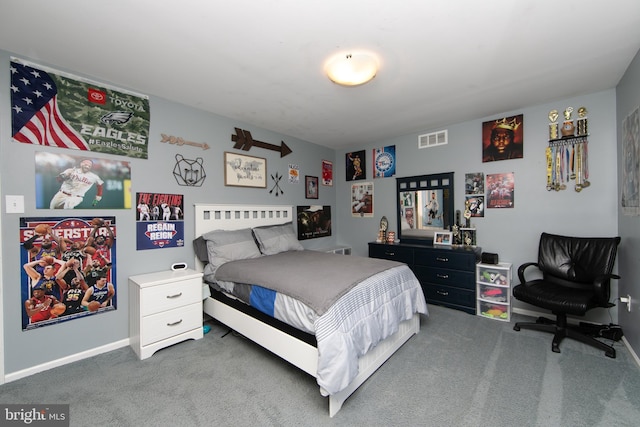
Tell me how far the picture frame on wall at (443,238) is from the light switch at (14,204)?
14.1 ft

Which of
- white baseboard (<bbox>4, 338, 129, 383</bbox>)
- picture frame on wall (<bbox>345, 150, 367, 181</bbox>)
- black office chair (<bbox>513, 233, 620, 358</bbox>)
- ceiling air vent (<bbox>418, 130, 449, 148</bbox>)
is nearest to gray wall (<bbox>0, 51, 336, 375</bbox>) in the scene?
white baseboard (<bbox>4, 338, 129, 383</bbox>)

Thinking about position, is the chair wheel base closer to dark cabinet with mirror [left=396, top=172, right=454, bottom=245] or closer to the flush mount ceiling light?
dark cabinet with mirror [left=396, top=172, right=454, bottom=245]

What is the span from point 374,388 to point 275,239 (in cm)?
203

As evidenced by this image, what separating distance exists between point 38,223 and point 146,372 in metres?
1.46

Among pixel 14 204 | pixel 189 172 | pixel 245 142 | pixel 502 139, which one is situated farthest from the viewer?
pixel 245 142

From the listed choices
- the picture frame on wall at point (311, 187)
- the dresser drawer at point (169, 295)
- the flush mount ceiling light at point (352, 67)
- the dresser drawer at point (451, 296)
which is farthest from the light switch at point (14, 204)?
the dresser drawer at point (451, 296)

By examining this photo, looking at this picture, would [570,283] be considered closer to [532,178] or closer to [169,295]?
[532,178]

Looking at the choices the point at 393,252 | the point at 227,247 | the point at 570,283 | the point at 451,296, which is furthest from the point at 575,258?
the point at 227,247

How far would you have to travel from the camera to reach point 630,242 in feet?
7.57

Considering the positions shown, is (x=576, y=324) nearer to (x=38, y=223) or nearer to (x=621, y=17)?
(x=621, y=17)

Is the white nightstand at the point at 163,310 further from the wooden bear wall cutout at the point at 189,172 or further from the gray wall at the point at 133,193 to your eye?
the wooden bear wall cutout at the point at 189,172

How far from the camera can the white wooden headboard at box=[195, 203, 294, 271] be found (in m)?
3.08

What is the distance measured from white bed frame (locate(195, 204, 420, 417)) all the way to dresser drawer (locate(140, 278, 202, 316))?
0.92 ft

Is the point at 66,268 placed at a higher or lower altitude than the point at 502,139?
lower
